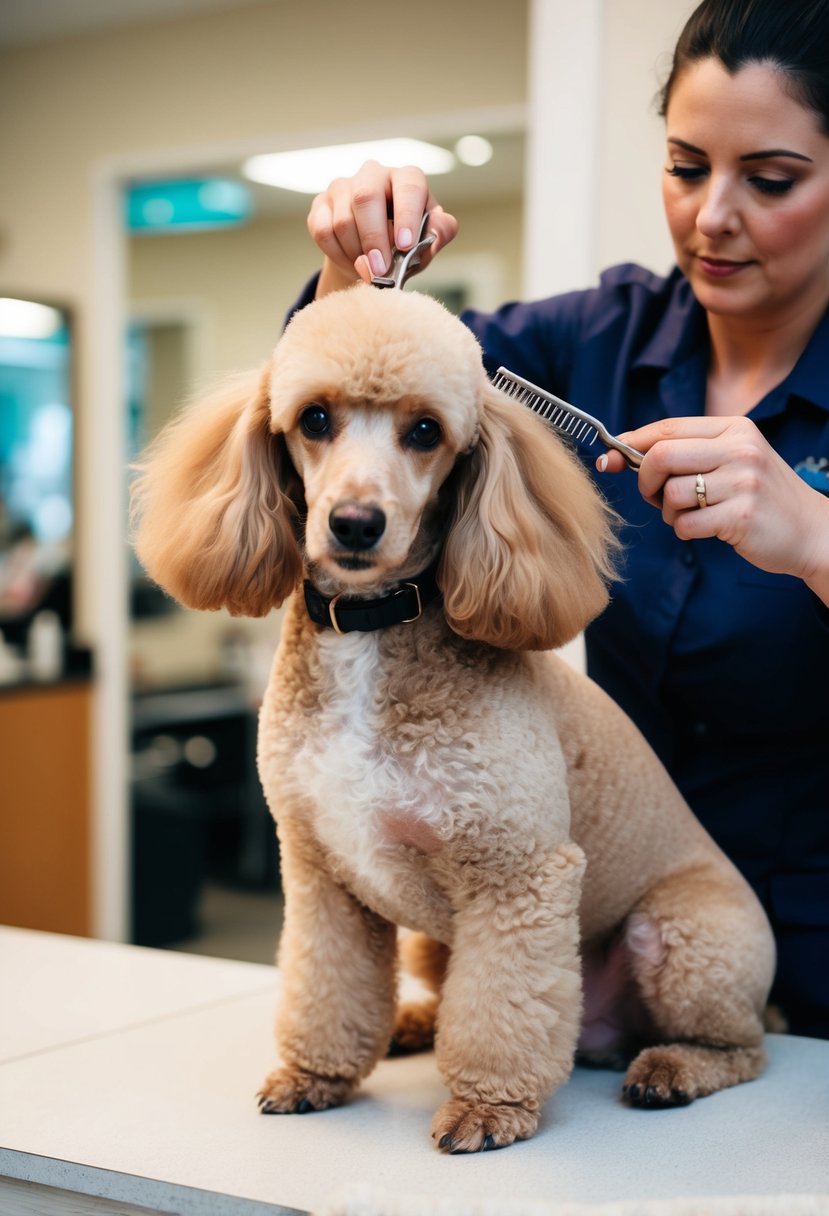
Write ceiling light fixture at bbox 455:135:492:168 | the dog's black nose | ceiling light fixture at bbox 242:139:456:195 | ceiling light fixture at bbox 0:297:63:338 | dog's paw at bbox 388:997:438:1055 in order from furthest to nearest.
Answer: ceiling light fixture at bbox 455:135:492:168 < ceiling light fixture at bbox 242:139:456:195 < ceiling light fixture at bbox 0:297:63:338 < dog's paw at bbox 388:997:438:1055 < the dog's black nose

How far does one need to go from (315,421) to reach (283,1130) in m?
0.59

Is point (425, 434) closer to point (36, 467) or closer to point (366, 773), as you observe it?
point (366, 773)

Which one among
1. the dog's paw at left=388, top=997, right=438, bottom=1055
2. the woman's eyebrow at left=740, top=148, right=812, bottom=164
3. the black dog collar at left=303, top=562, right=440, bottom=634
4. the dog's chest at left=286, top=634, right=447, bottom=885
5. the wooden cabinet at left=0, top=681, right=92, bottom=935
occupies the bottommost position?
the wooden cabinet at left=0, top=681, right=92, bottom=935

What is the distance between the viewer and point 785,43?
47.8 inches

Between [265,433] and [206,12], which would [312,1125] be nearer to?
[265,433]

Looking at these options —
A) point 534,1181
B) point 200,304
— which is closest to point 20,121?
point 200,304

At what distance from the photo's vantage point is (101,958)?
1.62 metres

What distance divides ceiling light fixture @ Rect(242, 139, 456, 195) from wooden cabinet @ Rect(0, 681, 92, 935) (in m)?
1.81

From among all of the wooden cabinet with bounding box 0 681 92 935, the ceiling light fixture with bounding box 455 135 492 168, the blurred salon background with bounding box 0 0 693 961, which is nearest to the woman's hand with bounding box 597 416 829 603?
the blurred salon background with bounding box 0 0 693 961

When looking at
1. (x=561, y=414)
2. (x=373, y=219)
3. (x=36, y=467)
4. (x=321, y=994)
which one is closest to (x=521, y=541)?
(x=561, y=414)

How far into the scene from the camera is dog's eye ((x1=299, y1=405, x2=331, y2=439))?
1.01 metres

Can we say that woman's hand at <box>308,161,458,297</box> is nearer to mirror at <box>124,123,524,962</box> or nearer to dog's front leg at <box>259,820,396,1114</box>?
dog's front leg at <box>259,820,396,1114</box>

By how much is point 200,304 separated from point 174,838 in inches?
133

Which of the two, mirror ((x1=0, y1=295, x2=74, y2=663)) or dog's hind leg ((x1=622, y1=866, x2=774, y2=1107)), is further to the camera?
mirror ((x1=0, y1=295, x2=74, y2=663))
